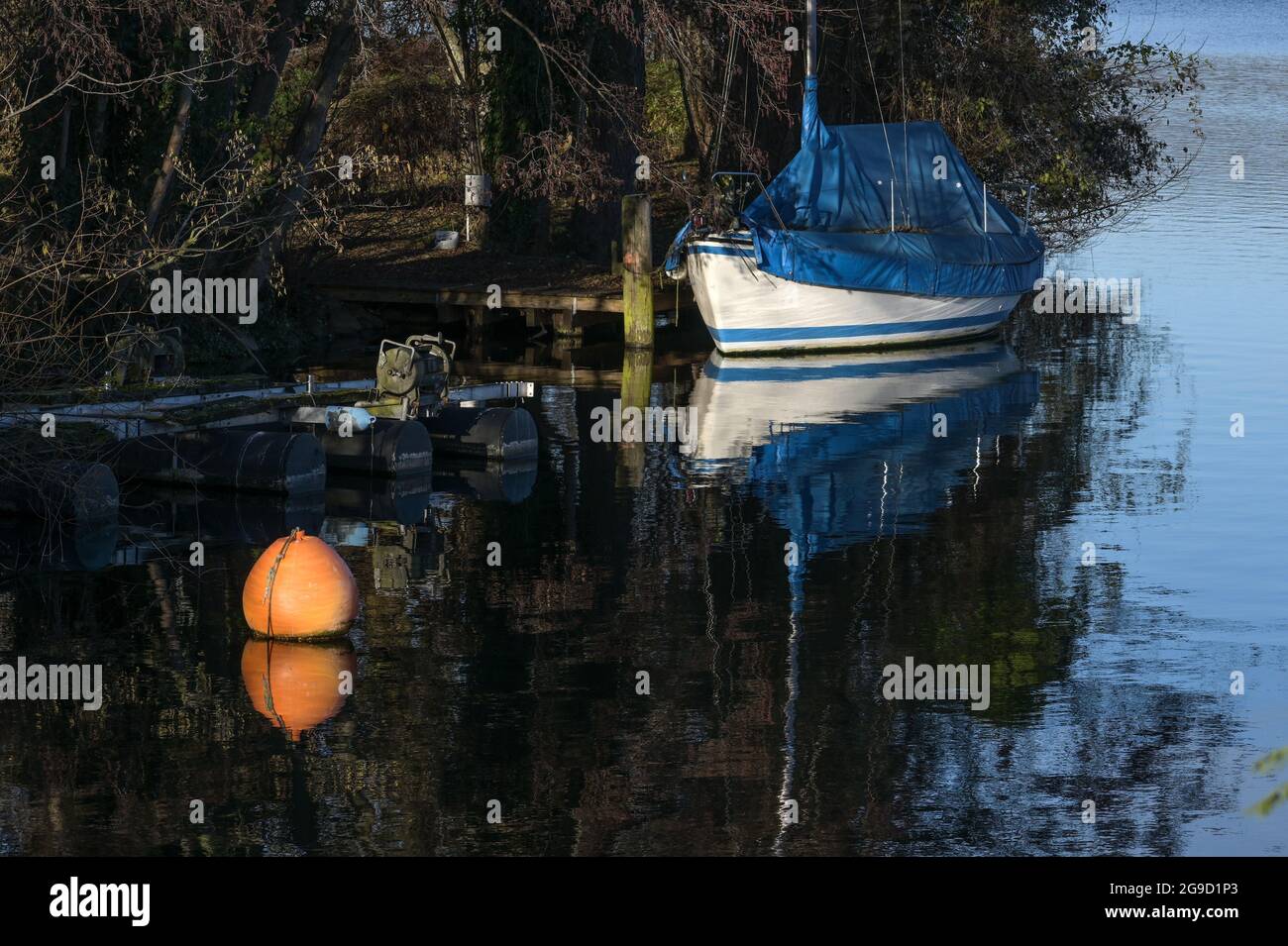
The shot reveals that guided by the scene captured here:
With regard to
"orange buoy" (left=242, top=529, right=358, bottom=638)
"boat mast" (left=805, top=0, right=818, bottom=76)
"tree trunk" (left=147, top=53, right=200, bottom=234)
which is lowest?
"orange buoy" (left=242, top=529, right=358, bottom=638)

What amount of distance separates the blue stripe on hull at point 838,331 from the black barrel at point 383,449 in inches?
425

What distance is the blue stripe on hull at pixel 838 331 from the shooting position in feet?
104

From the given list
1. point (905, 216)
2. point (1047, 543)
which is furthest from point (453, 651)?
point (905, 216)

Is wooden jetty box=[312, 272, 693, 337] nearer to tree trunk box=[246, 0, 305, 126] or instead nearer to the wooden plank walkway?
the wooden plank walkway

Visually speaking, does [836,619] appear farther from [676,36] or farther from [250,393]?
[676,36]

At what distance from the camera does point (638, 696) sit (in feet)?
45.1

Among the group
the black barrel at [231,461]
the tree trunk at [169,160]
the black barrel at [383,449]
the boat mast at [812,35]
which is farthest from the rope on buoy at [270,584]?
the boat mast at [812,35]

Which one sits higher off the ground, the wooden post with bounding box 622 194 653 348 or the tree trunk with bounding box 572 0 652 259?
the tree trunk with bounding box 572 0 652 259

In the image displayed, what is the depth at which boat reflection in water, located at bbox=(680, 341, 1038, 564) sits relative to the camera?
20.4m

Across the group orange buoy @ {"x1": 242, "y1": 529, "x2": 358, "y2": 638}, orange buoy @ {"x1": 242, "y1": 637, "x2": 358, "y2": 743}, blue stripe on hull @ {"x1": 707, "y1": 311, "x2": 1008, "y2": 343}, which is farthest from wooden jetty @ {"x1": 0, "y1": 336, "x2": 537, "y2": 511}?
blue stripe on hull @ {"x1": 707, "y1": 311, "x2": 1008, "y2": 343}

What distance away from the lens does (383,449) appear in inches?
840

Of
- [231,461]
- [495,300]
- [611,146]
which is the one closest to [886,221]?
[611,146]
